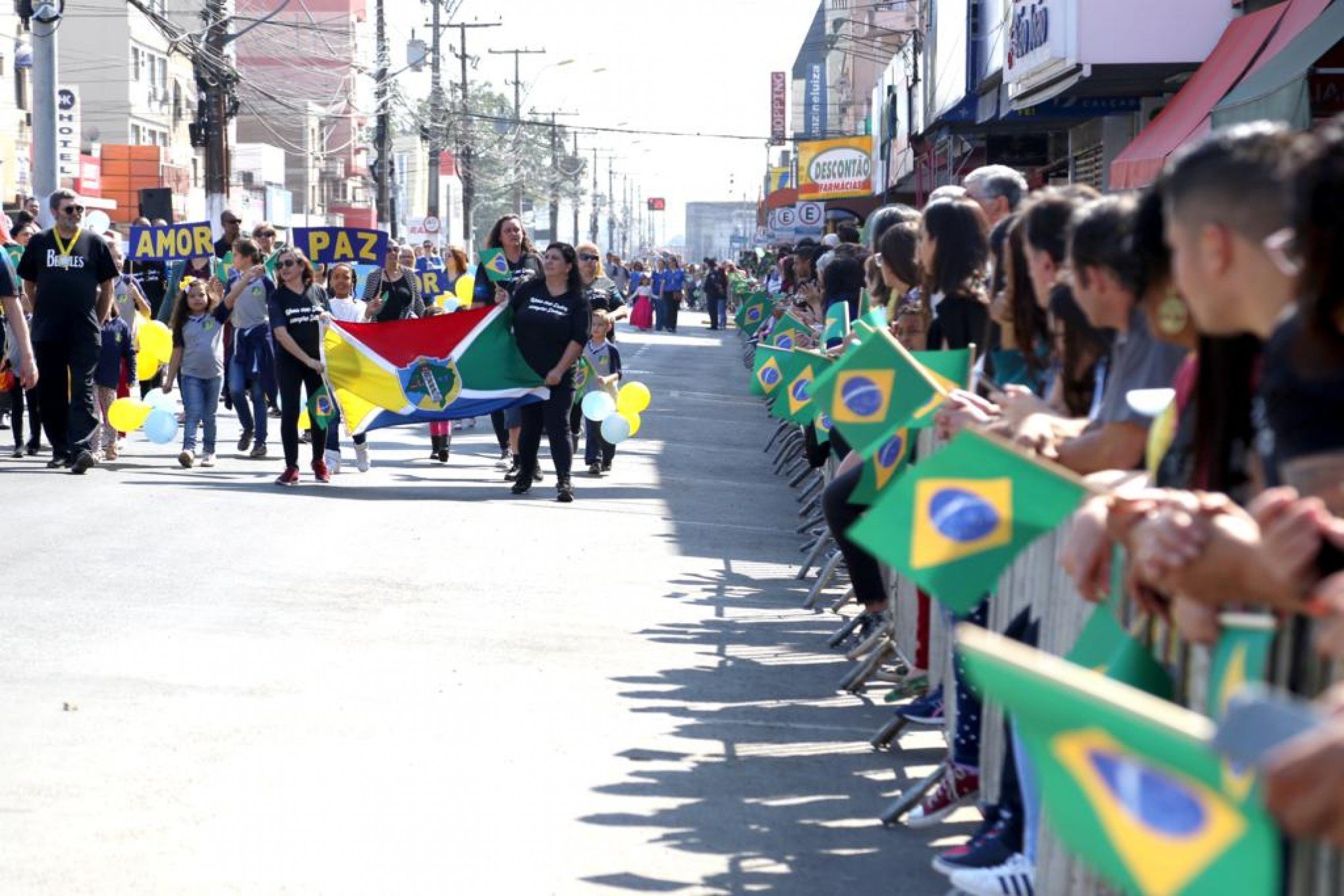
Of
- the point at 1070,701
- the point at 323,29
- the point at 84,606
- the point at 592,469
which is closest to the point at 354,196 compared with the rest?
the point at 323,29

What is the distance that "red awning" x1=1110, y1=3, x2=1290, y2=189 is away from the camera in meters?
14.0

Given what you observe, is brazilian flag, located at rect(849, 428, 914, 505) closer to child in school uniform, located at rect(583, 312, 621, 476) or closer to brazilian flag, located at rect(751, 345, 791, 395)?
brazilian flag, located at rect(751, 345, 791, 395)

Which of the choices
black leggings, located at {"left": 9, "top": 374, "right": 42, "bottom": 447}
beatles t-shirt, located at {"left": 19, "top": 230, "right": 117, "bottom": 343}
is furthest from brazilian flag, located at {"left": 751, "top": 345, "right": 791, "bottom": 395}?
black leggings, located at {"left": 9, "top": 374, "right": 42, "bottom": 447}

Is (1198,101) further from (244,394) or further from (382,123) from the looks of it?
(382,123)

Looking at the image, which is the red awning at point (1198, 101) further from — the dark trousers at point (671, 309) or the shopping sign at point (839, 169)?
the dark trousers at point (671, 309)

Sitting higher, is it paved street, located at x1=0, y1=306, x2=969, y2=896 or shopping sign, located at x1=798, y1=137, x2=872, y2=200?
shopping sign, located at x1=798, y1=137, x2=872, y2=200

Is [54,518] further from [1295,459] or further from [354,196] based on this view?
[354,196]

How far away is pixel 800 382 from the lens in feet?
36.4

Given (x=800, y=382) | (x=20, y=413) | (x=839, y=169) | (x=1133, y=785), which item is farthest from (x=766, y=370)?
(x=839, y=169)

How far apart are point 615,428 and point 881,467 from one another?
31.3 feet

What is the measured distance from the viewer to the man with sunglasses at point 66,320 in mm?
16188

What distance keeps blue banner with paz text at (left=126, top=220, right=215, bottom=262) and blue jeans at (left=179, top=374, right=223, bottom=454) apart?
5602 millimetres

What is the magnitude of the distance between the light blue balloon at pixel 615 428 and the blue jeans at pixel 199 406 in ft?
10.5

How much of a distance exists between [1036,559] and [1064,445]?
1.22ft
